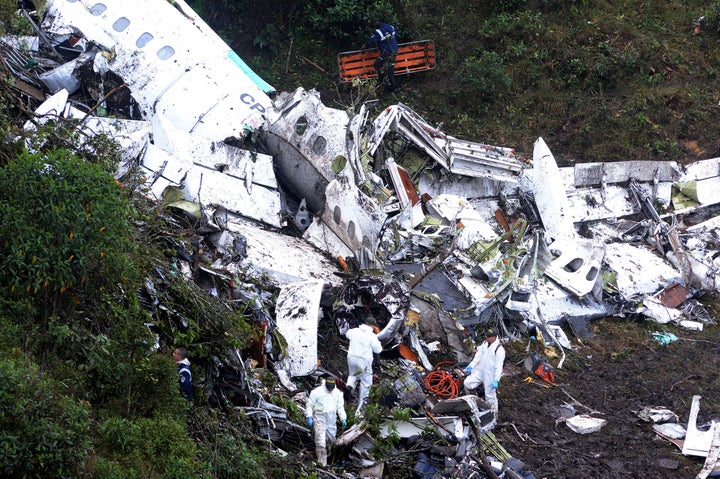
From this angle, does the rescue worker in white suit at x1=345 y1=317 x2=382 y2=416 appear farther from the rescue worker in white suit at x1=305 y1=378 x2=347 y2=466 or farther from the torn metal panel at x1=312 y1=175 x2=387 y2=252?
the torn metal panel at x1=312 y1=175 x2=387 y2=252

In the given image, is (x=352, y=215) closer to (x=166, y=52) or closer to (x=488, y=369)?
(x=488, y=369)

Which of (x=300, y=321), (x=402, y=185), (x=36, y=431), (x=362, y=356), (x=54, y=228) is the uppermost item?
(x=54, y=228)

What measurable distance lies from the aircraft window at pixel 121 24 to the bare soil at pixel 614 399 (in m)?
7.91

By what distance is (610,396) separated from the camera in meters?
9.34

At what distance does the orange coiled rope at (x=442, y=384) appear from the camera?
9.00 metres

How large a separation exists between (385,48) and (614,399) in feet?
28.0

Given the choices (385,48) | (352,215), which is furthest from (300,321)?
(385,48)

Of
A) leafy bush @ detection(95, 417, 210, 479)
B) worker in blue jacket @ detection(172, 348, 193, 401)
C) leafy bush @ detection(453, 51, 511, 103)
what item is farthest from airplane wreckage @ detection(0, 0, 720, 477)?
leafy bush @ detection(453, 51, 511, 103)

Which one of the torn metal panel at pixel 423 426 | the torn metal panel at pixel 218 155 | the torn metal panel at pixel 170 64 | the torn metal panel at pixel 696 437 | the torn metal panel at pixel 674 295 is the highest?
the torn metal panel at pixel 170 64

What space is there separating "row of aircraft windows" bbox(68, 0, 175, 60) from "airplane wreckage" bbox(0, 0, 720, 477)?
23mm

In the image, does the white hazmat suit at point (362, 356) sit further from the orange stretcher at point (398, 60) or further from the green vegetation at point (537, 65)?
the orange stretcher at point (398, 60)

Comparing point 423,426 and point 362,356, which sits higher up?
point 362,356

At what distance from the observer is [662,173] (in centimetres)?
1335

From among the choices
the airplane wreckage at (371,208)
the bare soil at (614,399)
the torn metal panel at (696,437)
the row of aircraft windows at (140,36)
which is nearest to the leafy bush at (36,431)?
the airplane wreckage at (371,208)
